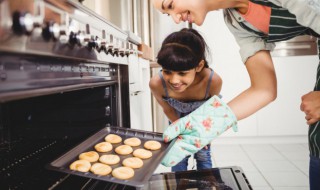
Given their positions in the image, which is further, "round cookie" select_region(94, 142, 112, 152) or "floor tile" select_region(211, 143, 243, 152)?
"floor tile" select_region(211, 143, 243, 152)

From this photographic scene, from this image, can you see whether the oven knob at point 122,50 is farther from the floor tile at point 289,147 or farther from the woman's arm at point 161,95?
the floor tile at point 289,147

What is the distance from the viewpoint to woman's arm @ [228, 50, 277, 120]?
110cm

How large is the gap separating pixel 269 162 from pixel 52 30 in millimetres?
2753

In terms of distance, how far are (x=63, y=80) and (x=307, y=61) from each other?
3.33 metres

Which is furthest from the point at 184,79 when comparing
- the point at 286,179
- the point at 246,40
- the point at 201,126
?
the point at 286,179

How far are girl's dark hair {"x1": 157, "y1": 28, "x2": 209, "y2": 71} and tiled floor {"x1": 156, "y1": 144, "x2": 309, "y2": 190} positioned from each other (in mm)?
953

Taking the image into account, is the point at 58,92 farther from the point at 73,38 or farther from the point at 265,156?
the point at 265,156

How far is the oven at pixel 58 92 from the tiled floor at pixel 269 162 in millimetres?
1252

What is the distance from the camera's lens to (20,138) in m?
0.94

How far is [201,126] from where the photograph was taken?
1.04 meters

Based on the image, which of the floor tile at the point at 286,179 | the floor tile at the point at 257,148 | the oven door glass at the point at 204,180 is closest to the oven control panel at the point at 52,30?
the oven door glass at the point at 204,180

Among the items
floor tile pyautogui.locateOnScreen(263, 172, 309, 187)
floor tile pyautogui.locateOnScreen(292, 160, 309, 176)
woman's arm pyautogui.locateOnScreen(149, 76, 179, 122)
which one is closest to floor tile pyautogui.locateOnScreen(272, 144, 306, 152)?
floor tile pyautogui.locateOnScreen(292, 160, 309, 176)

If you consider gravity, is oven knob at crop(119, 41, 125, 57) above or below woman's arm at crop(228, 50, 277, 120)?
above

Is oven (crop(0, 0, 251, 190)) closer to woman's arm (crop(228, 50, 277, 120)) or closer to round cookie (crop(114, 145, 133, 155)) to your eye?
round cookie (crop(114, 145, 133, 155))
